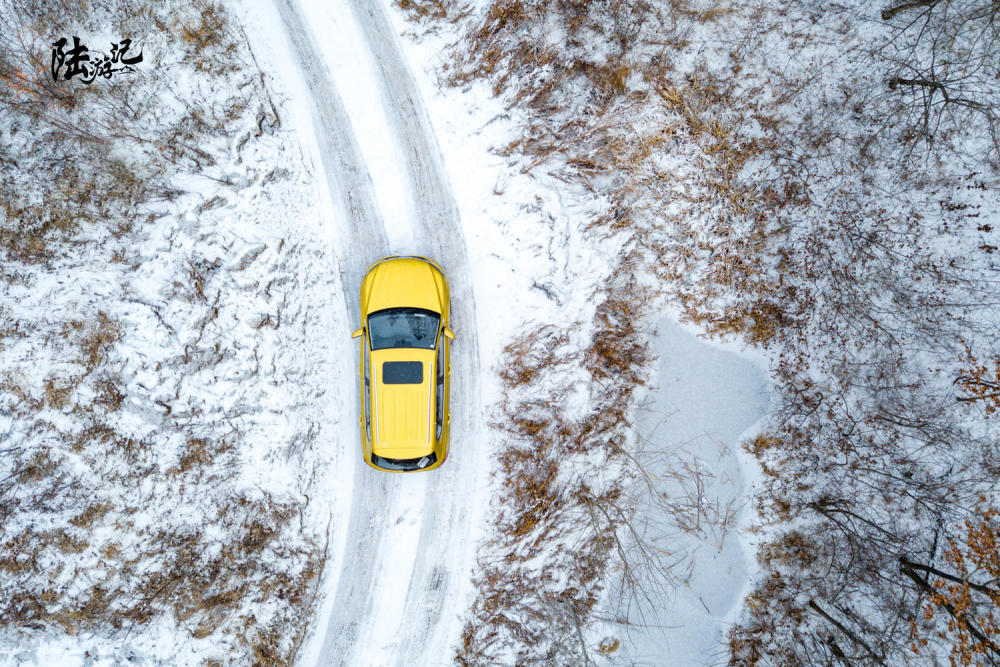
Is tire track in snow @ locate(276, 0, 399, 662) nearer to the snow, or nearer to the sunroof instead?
the snow

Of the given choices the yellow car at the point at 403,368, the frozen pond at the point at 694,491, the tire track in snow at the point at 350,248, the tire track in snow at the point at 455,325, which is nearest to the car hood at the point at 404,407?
the yellow car at the point at 403,368

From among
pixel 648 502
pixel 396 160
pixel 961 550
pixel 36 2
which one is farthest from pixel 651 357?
pixel 36 2

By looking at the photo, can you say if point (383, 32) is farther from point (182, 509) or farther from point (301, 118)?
point (182, 509)

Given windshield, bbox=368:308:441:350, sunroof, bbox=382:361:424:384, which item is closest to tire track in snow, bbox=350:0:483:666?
windshield, bbox=368:308:441:350

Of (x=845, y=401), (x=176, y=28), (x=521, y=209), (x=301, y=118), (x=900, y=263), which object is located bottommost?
(x=845, y=401)

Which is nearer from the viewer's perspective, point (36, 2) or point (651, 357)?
point (36, 2)

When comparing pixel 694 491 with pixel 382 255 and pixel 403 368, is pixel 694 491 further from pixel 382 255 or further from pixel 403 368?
pixel 382 255

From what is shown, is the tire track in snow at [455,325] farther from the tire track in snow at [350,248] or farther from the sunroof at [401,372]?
the sunroof at [401,372]
